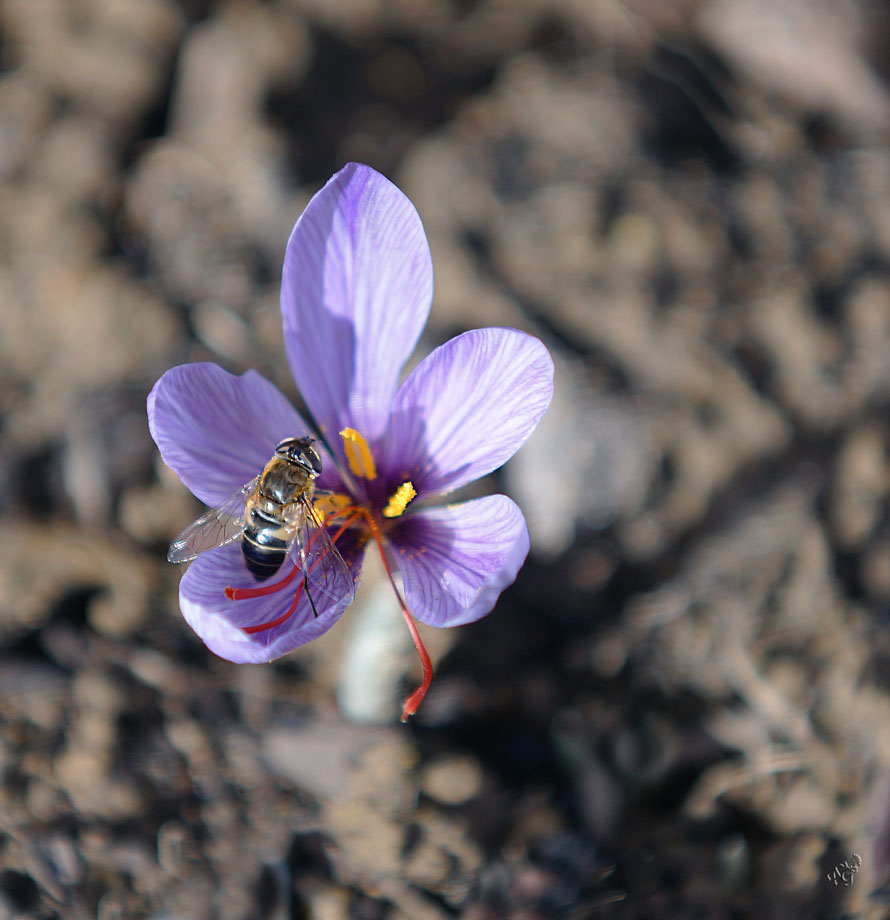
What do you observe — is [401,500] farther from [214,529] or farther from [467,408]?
[214,529]

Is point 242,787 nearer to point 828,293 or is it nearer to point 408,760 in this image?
point 408,760

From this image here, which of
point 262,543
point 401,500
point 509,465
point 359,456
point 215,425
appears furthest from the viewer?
point 509,465

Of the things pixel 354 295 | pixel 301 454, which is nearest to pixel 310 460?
pixel 301 454

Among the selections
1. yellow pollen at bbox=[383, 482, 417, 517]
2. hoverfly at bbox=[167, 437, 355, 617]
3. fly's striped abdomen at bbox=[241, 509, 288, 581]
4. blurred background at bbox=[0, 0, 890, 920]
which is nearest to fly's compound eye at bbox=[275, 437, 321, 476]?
hoverfly at bbox=[167, 437, 355, 617]

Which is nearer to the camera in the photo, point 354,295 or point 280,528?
point 280,528

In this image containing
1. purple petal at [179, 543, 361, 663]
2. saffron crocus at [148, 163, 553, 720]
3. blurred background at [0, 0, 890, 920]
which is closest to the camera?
purple petal at [179, 543, 361, 663]

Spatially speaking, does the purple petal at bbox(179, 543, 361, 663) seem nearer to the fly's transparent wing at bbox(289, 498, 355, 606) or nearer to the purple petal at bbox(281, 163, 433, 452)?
the fly's transparent wing at bbox(289, 498, 355, 606)
